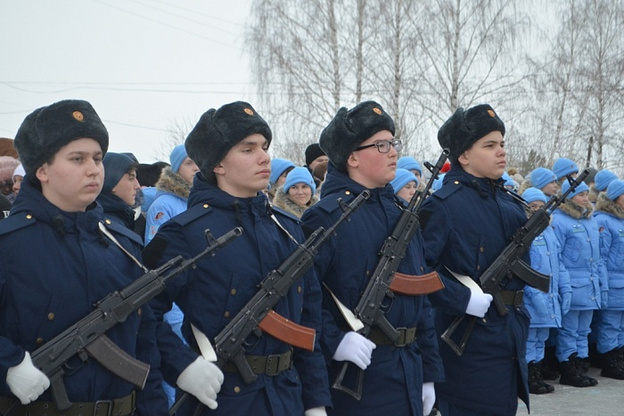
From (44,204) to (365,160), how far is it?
208cm

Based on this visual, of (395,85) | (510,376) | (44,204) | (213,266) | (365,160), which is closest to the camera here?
(44,204)

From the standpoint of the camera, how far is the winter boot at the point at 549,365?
1009 centimetres

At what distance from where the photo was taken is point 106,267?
361cm

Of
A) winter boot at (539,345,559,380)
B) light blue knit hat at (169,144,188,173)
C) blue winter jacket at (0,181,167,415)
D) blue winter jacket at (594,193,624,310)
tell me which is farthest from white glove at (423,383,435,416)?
blue winter jacket at (594,193,624,310)

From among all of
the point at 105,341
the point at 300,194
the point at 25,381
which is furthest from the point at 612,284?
the point at 25,381

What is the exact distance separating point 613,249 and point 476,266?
550 centimetres

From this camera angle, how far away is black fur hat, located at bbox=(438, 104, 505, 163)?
5770 millimetres

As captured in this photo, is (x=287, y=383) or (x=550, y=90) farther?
(x=550, y=90)

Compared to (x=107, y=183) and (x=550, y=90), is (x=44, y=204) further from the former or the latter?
(x=550, y=90)

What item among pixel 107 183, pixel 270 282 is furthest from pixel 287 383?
pixel 107 183

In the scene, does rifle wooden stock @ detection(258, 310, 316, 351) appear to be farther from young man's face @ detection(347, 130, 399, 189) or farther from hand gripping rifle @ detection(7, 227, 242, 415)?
young man's face @ detection(347, 130, 399, 189)

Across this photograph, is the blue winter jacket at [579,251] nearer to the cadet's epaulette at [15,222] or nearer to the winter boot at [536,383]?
the winter boot at [536,383]

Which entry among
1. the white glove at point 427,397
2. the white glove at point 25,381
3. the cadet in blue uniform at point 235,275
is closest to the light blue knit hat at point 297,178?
the white glove at point 427,397

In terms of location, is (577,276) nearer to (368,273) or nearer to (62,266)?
(368,273)
